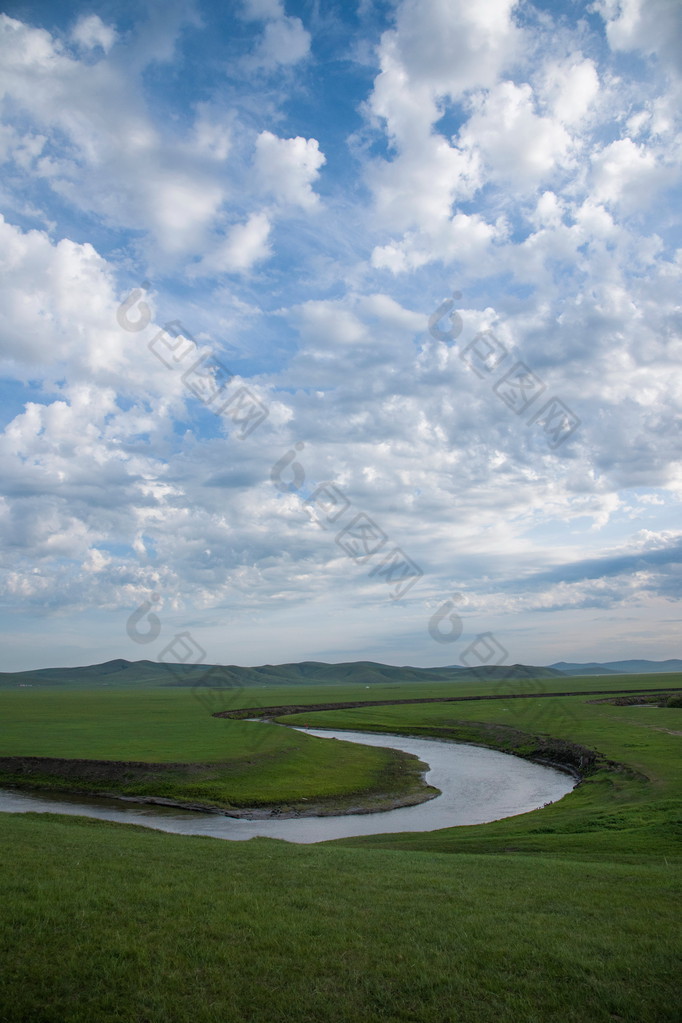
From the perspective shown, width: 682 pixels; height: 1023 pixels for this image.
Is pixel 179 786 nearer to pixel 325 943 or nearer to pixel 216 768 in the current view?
pixel 216 768

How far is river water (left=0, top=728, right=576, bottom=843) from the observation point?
34062 mm

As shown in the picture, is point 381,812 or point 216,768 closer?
point 381,812

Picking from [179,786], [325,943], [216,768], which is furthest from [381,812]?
[325,943]

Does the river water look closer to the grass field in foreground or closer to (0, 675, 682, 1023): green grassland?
(0, 675, 682, 1023): green grassland

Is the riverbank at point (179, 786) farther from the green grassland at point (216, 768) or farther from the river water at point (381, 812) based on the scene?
the river water at point (381, 812)

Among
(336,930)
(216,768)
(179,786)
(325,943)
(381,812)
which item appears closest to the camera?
(325,943)

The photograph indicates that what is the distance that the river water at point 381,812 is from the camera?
3406 centimetres

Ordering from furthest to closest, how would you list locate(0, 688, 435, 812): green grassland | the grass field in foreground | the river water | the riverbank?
1. locate(0, 688, 435, 812): green grassland
2. the riverbank
3. the river water
4. the grass field in foreground

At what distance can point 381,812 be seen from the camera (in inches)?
1560

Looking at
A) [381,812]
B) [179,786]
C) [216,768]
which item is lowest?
[381,812]

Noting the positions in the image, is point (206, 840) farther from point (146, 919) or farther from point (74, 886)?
point (146, 919)

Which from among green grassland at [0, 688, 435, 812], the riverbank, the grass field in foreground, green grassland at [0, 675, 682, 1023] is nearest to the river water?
the riverbank

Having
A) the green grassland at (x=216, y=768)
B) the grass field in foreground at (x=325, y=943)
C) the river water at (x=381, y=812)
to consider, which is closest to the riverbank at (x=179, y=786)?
the green grassland at (x=216, y=768)

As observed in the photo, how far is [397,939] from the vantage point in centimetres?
1163
